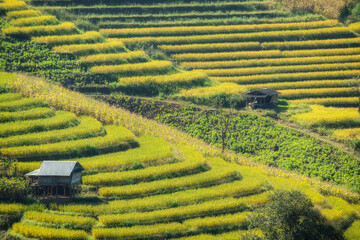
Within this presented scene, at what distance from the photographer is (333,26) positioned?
205 ft

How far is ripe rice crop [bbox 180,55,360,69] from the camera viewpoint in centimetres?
5519

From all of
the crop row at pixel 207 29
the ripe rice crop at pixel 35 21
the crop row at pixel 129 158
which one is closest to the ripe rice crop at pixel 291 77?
the crop row at pixel 207 29

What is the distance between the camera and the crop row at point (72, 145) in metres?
31.4

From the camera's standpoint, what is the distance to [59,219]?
26.1 m

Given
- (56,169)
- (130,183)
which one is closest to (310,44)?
(130,183)

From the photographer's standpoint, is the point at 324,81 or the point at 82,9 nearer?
the point at 324,81

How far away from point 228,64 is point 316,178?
21.8 meters

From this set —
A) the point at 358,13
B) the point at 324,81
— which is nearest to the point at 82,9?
the point at 324,81

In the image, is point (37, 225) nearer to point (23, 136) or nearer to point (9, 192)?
point (9, 192)

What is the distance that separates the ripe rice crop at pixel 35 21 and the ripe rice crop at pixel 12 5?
2920mm

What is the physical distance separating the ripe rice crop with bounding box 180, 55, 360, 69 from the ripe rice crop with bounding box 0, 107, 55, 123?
848 inches

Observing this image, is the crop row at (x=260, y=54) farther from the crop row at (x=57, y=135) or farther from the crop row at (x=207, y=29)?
the crop row at (x=57, y=135)

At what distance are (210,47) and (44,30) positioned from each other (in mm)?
20109

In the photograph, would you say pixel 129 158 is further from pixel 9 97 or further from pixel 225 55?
pixel 225 55
